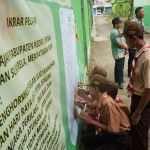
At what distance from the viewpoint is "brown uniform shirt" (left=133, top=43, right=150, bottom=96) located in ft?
6.24

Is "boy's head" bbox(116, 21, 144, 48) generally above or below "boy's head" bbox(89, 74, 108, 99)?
above

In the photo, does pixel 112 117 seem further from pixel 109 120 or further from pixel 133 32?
pixel 133 32

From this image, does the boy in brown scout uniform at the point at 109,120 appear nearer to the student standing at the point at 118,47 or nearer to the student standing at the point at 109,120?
the student standing at the point at 109,120

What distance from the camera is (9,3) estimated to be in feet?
2.68

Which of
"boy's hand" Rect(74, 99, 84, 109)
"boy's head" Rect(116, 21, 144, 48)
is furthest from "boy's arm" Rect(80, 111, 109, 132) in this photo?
"boy's head" Rect(116, 21, 144, 48)

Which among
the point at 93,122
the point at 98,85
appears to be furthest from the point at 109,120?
the point at 98,85

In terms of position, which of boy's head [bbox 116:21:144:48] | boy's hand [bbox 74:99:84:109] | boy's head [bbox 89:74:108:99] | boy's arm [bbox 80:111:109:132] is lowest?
boy's arm [bbox 80:111:109:132]

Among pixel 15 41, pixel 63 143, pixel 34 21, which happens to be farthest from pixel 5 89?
pixel 63 143

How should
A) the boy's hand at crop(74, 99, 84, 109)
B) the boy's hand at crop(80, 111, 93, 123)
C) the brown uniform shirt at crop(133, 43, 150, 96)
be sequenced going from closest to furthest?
1. the brown uniform shirt at crop(133, 43, 150, 96)
2. the boy's hand at crop(80, 111, 93, 123)
3. the boy's hand at crop(74, 99, 84, 109)

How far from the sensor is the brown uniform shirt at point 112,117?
201 centimetres

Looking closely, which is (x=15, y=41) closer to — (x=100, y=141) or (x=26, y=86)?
(x=26, y=86)

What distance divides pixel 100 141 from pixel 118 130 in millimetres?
456

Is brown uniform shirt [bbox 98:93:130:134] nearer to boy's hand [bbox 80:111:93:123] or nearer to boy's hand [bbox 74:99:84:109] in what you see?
boy's hand [bbox 80:111:93:123]

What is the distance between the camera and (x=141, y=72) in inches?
78.9
